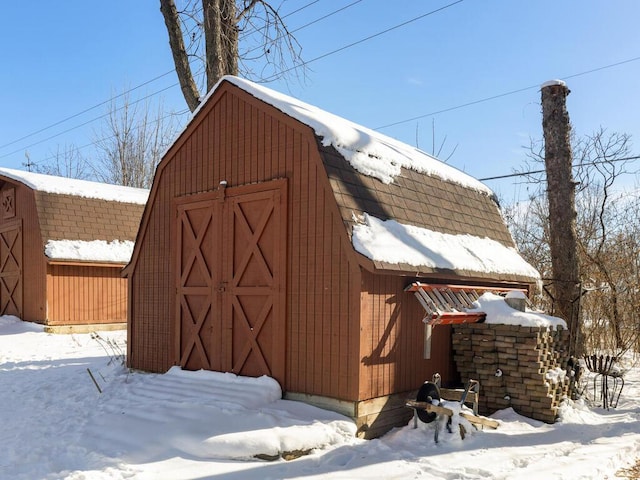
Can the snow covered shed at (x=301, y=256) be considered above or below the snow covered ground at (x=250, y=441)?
above

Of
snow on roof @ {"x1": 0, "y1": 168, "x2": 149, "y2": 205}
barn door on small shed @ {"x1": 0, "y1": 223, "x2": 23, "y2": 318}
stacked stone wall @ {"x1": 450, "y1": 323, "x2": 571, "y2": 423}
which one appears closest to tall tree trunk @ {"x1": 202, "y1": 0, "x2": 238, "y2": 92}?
snow on roof @ {"x1": 0, "y1": 168, "x2": 149, "y2": 205}

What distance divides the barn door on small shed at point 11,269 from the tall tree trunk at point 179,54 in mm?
7962

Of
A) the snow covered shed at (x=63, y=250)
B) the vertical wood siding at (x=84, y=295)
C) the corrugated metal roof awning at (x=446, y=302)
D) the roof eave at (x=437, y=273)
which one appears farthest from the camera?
the vertical wood siding at (x=84, y=295)

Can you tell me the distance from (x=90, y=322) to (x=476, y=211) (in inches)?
482

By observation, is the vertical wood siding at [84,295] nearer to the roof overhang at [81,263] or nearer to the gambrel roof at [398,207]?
the roof overhang at [81,263]

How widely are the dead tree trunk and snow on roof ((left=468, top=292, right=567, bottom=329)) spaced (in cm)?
183

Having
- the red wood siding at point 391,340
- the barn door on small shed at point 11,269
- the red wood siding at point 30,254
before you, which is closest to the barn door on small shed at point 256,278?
the red wood siding at point 391,340

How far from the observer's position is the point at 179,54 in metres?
12.4

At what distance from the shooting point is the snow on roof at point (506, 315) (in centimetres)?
715

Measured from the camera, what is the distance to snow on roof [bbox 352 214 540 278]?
20.5 ft

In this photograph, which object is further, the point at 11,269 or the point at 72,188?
the point at 11,269

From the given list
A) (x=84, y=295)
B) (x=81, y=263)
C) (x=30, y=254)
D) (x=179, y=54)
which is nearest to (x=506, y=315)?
(x=179, y=54)

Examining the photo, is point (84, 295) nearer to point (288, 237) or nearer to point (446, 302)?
point (288, 237)

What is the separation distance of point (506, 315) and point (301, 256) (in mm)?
2852
